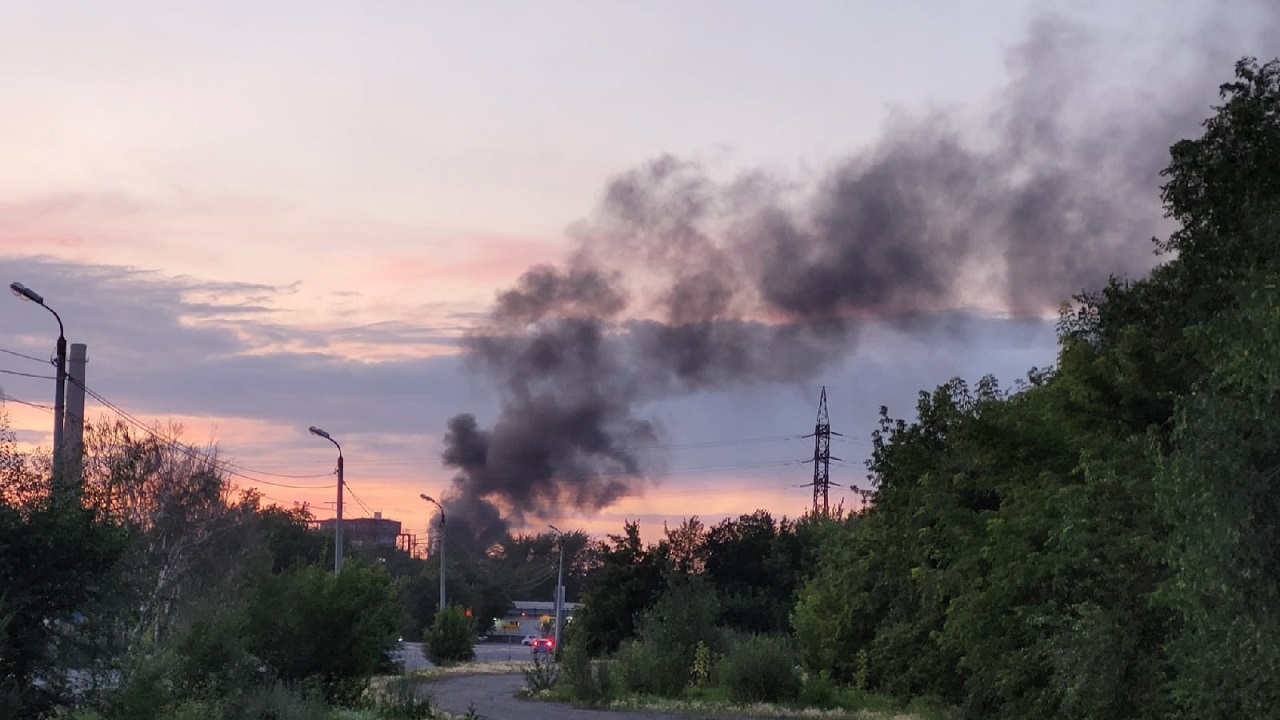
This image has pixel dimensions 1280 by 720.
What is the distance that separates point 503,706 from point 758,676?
1013 centimetres

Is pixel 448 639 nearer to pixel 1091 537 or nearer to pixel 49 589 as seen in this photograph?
pixel 1091 537

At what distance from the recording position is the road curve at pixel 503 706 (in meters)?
41.5

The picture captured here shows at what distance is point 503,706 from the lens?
45438 mm

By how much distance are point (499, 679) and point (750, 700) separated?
713 inches

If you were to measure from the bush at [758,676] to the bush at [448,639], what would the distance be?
27.0 meters

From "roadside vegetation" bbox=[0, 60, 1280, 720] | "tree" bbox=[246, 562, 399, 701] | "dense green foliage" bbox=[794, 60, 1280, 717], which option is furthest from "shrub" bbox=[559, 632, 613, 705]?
"tree" bbox=[246, 562, 399, 701]

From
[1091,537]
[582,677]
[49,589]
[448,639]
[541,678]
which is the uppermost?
[1091,537]

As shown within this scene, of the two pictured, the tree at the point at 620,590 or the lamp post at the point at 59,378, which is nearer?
the lamp post at the point at 59,378

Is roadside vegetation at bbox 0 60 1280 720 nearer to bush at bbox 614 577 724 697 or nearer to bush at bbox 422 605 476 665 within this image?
bush at bbox 614 577 724 697

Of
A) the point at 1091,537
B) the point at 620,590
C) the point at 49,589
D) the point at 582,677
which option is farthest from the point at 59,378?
the point at 620,590

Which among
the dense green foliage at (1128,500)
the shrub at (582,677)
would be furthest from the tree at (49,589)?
the shrub at (582,677)

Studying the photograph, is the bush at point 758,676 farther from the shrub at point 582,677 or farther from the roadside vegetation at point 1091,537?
the shrub at point 582,677

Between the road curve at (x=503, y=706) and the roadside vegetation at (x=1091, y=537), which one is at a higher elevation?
the roadside vegetation at (x=1091, y=537)

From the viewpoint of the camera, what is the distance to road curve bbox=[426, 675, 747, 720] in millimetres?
41469
